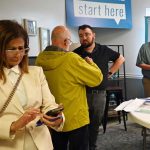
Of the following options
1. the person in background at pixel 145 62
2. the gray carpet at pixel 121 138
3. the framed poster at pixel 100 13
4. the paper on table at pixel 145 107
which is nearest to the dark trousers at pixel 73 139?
the paper on table at pixel 145 107

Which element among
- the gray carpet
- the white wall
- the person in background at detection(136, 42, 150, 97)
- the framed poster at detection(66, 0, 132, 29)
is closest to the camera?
the white wall

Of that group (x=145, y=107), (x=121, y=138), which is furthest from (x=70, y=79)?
(x=121, y=138)

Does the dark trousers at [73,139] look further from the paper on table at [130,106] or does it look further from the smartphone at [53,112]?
the smartphone at [53,112]

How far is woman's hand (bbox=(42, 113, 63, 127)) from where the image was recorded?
1.36 meters

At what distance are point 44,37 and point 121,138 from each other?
169 cm

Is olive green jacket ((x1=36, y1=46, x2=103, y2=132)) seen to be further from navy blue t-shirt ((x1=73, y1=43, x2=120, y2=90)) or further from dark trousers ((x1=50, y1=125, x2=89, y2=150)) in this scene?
navy blue t-shirt ((x1=73, y1=43, x2=120, y2=90))

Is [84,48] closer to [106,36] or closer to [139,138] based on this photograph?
[139,138]

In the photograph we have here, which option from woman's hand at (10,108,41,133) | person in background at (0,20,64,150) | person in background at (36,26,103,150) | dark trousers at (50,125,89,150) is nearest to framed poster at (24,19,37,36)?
person in background at (36,26,103,150)

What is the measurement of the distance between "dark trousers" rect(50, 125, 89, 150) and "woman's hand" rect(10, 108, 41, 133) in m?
0.92

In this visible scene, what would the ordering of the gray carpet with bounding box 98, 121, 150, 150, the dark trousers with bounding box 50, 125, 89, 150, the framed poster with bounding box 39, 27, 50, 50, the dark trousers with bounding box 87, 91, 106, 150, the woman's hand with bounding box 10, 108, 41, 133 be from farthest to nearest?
1. the framed poster with bounding box 39, 27, 50, 50
2. the gray carpet with bounding box 98, 121, 150, 150
3. the dark trousers with bounding box 87, 91, 106, 150
4. the dark trousers with bounding box 50, 125, 89, 150
5. the woman's hand with bounding box 10, 108, 41, 133

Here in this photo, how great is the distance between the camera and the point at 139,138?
373 centimetres

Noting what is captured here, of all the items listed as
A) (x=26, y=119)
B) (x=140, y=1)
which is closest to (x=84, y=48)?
(x=26, y=119)

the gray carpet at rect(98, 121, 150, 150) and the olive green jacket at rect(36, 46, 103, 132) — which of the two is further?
the gray carpet at rect(98, 121, 150, 150)

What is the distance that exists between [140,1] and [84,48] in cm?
254
